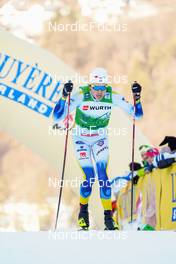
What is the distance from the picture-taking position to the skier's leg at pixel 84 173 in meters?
3.39

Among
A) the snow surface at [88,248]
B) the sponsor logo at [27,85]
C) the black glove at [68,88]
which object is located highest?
the sponsor logo at [27,85]

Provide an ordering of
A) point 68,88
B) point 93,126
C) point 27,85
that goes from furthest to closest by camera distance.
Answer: point 27,85 → point 93,126 → point 68,88

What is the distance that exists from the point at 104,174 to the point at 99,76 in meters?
0.55

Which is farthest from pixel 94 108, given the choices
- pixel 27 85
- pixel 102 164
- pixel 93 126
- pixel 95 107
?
pixel 27 85

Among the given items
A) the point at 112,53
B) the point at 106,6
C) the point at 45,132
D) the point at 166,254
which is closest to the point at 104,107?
the point at 166,254

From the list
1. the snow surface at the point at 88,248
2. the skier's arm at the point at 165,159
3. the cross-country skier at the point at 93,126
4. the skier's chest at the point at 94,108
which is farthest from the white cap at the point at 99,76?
the snow surface at the point at 88,248

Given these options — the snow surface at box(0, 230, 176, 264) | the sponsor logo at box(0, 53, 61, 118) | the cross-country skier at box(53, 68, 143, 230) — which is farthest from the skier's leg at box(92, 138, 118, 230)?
the sponsor logo at box(0, 53, 61, 118)

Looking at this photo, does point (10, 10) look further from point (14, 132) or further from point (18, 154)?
point (14, 132)

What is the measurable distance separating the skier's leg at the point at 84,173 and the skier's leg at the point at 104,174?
0.13ft

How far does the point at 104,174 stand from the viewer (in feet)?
11.1

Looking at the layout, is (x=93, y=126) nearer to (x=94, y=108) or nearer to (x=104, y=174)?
(x=94, y=108)

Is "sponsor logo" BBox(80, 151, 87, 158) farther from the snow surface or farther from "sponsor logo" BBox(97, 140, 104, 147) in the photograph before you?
the snow surface

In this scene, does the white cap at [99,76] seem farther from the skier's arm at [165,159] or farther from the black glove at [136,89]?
the skier's arm at [165,159]

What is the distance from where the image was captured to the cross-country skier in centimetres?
339
